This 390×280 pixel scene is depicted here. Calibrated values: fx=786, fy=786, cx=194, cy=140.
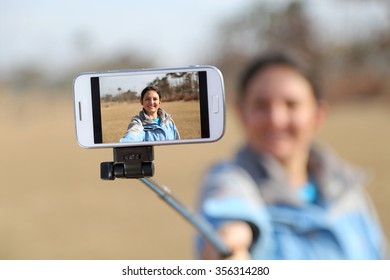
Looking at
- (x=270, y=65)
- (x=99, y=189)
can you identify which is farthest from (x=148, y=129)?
(x=99, y=189)

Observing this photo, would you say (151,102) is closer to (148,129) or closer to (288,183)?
(148,129)

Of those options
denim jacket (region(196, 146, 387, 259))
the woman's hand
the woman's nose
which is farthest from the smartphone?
the woman's nose

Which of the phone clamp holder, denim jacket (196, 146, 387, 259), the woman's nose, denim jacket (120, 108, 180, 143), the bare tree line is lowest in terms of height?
denim jacket (196, 146, 387, 259)

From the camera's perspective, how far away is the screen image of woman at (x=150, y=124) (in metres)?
0.59

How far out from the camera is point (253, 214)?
1259 millimetres

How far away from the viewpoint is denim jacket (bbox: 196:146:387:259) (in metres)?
1.31

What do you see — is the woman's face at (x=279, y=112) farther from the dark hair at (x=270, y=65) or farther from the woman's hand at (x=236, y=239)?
the woman's hand at (x=236, y=239)

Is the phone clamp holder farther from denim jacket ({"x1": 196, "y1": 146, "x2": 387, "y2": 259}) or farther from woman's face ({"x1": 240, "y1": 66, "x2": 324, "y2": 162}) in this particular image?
woman's face ({"x1": 240, "y1": 66, "x2": 324, "y2": 162})

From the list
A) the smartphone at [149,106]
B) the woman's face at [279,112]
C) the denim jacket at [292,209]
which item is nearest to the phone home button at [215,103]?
the smartphone at [149,106]

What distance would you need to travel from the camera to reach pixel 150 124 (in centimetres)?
59

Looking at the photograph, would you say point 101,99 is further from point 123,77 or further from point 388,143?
point 388,143

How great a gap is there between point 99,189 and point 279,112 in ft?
14.5

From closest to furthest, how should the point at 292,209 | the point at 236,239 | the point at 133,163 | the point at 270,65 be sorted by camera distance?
the point at 133,163 → the point at 236,239 → the point at 292,209 → the point at 270,65

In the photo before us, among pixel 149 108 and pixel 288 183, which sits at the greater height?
pixel 149 108
